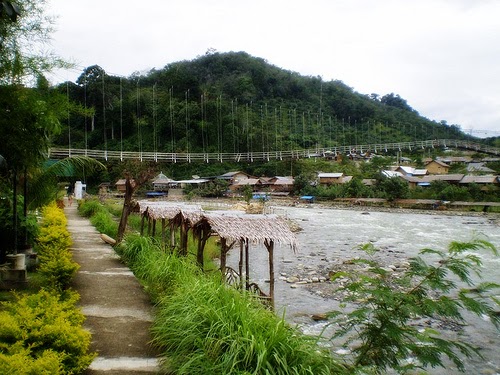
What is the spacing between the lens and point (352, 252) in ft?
51.7

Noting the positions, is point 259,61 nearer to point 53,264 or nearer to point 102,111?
point 102,111

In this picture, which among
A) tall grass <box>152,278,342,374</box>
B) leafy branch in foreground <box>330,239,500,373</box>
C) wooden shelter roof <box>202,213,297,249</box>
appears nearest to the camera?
leafy branch in foreground <box>330,239,500,373</box>

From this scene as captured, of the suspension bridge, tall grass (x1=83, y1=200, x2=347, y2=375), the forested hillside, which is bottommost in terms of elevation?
tall grass (x1=83, y1=200, x2=347, y2=375)

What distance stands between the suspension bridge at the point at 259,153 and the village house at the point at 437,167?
6912 millimetres

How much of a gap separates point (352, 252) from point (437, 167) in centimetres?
3342

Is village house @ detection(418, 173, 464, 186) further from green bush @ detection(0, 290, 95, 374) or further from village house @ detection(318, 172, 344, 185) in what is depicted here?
green bush @ detection(0, 290, 95, 374)

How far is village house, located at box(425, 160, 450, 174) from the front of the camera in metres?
44.1

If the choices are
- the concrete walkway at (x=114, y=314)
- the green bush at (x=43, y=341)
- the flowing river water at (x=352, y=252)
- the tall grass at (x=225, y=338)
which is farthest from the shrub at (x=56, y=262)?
the flowing river water at (x=352, y=252)

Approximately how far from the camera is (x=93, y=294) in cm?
615

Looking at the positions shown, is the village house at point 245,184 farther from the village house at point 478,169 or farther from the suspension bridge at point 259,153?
the village house at point 478,169

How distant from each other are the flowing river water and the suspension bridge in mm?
13367

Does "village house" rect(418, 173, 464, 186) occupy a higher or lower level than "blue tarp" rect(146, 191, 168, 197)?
higher

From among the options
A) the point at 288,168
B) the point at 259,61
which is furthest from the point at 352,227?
the point at 259,61

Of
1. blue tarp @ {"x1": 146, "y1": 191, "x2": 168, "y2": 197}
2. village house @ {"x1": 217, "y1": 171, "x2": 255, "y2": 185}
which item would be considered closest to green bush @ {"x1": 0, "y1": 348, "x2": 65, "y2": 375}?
blue tarp @ {"x1": 146, "y1": 191, "x2": 168, "y2": 197}
